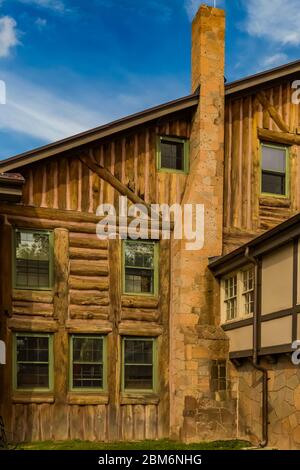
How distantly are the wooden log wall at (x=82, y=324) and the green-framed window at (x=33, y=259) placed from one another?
0.19 meters

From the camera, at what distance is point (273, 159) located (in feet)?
58.2

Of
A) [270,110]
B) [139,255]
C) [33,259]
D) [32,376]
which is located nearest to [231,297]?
[139,255]

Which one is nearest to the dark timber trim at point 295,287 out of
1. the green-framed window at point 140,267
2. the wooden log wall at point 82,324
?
the wooden log wall at point 82,324

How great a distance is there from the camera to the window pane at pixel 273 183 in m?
17.6

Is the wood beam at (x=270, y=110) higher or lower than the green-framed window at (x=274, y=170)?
higher

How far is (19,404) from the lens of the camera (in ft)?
47.5

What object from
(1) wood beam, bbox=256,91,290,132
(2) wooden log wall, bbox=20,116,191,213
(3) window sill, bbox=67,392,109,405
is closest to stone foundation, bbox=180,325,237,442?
(3) window sill, bbox=67,392,109,405

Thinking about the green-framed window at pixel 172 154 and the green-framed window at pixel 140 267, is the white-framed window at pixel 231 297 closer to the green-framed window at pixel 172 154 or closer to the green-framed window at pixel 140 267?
the green-framed window at pixel 140 267

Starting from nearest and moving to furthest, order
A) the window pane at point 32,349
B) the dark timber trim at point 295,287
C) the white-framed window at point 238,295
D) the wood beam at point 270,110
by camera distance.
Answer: the dark timber trim at point 295,287 < the white-framed window at point 238,295 < the window pane at point 32,349 < the wood beam at point 270,110

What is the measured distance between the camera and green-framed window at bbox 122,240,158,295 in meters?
16.1

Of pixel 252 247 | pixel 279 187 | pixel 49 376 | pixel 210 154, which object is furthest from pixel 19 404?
pixel 279 187
